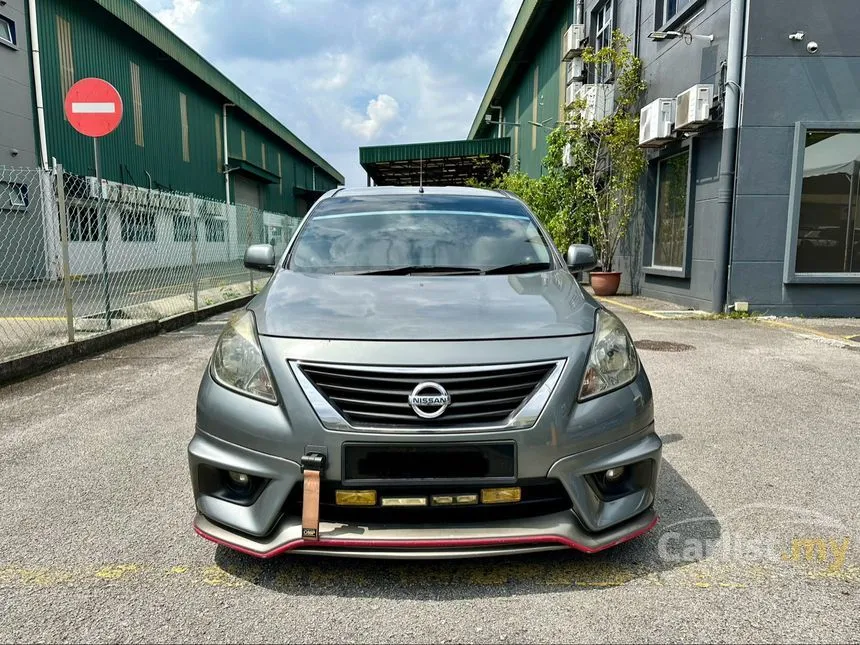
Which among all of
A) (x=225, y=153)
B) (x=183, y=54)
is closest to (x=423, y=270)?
(x=183, y=54)

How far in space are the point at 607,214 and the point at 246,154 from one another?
2507 cm

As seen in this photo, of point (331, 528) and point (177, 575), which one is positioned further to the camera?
point (177, 575)

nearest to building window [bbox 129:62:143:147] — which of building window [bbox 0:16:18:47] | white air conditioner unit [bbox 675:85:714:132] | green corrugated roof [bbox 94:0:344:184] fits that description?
green corrugated roof [bbox 94:0:344:184]

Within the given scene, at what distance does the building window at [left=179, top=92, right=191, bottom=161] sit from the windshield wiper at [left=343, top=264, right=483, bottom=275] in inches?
947

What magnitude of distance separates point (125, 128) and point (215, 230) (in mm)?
11519

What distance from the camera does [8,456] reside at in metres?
3.55

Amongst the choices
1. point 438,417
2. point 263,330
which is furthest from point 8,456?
point 438,417

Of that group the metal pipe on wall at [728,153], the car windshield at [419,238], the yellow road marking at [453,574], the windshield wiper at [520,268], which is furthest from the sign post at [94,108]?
the metal pipe on wall at [728,153]

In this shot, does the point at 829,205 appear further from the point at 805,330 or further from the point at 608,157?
the point at 608,157

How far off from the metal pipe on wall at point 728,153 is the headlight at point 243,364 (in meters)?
8.20

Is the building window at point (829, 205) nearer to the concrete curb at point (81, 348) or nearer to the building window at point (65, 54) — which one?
the concrete curb at point (81, 348)

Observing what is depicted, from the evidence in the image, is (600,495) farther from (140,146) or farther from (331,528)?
(140,146)

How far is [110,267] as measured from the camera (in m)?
7.72

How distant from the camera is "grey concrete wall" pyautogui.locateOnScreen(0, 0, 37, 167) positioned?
14133 millimetres
